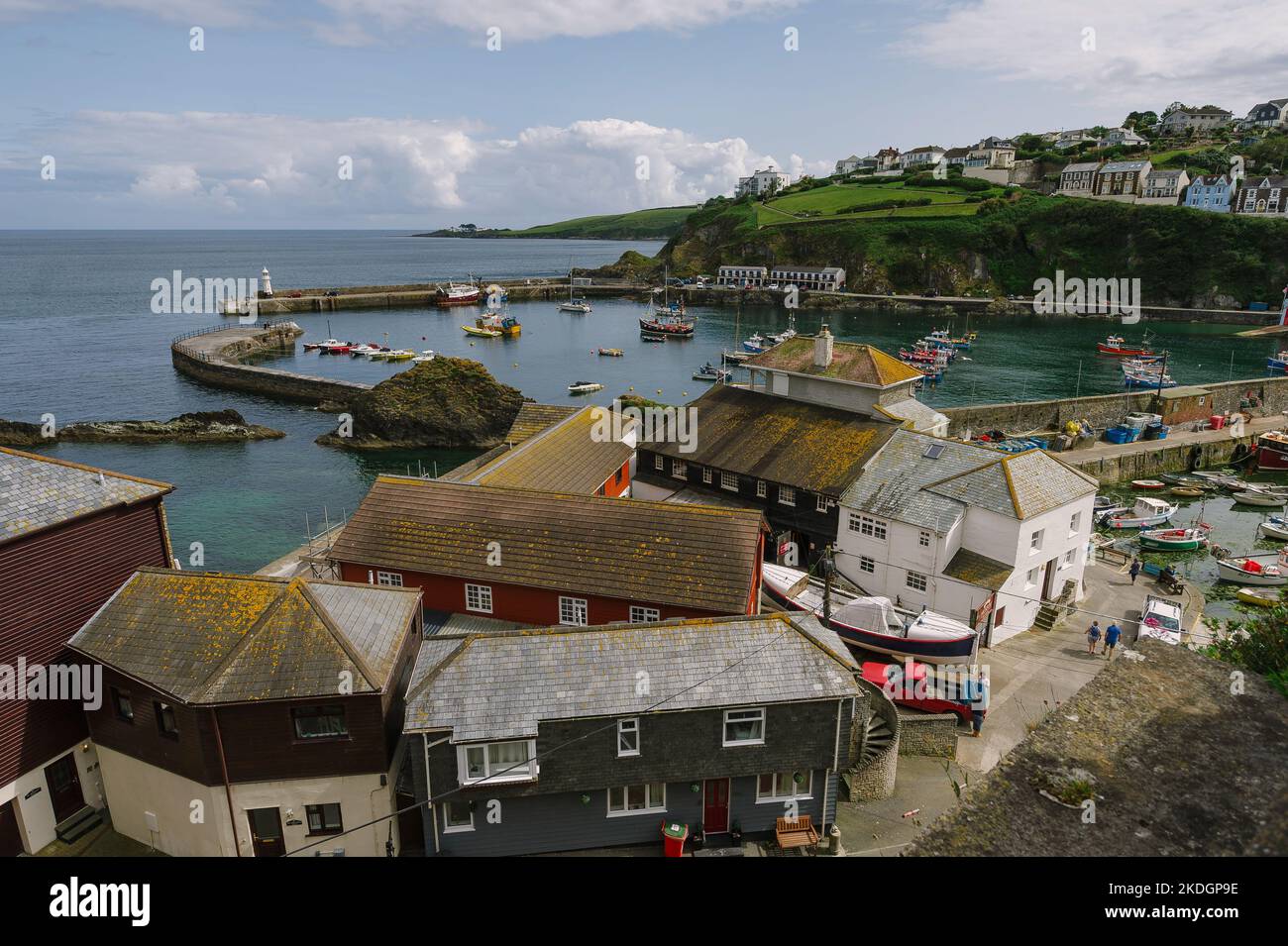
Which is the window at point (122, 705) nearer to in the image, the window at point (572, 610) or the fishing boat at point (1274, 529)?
the window at point (572, 610)

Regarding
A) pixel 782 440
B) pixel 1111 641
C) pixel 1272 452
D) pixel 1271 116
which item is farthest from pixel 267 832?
pixel 1271 116

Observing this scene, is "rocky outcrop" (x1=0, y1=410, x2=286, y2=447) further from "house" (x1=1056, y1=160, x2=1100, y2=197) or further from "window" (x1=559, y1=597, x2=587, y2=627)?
"house" (x1=1056, y1=160, x2=1100, y2=197)

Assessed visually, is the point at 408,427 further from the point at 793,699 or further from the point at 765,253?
the point at 765,253

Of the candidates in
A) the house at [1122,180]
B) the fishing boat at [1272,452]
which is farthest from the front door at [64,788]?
the house at [1122,180]

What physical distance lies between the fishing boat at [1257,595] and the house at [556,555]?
2447 centimetres

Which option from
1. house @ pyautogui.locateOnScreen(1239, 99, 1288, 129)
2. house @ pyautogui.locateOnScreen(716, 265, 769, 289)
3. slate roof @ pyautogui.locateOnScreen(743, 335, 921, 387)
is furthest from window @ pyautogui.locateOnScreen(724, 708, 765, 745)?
house @ pyautogui.locateOnScreen(1239, 99, 1288, 129)

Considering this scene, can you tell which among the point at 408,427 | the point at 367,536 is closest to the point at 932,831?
the point at 367,536

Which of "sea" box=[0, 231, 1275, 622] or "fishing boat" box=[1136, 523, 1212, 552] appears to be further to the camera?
"sea" box=[0, 231, 1275, 622]

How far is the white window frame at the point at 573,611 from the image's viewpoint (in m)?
22.8

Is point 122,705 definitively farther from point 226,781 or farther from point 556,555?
point 556,555

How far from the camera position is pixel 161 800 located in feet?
55.2

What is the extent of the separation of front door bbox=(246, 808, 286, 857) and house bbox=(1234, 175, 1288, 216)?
17718 centimetres

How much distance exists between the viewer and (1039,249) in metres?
148

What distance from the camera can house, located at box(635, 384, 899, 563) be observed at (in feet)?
102
